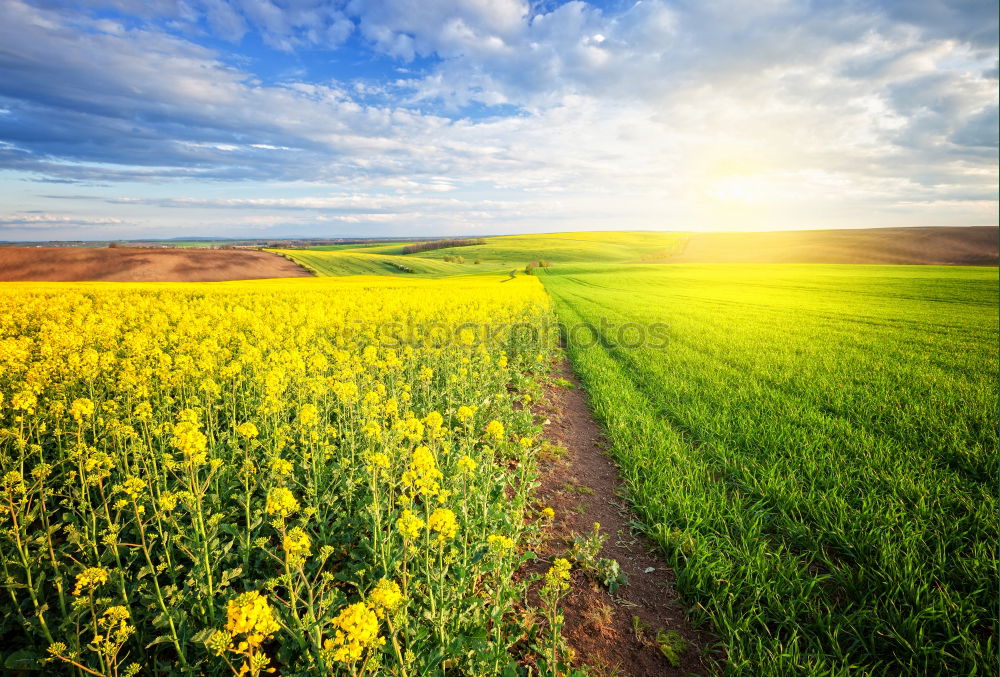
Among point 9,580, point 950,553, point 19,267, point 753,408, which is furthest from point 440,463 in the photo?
point 19,267

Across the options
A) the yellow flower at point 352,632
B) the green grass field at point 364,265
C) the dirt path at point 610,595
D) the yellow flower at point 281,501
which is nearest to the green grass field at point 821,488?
the dirt path at point 610,595

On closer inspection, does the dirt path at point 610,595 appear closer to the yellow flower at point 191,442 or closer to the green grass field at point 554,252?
the yellow flower at point 191,442

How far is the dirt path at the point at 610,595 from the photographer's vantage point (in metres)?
3.01

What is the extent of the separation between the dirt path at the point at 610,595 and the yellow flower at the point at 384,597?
1.77 metres

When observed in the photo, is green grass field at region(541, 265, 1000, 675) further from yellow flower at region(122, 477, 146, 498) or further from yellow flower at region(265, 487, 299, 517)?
yellow flower at region(122, 477, 146, 498)

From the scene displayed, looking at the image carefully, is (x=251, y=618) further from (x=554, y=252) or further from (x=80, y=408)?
(x=554, y=252)

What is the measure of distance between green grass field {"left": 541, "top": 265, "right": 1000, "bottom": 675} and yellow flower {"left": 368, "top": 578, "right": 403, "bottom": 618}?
248cm

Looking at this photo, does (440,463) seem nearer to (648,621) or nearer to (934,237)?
(648,621)

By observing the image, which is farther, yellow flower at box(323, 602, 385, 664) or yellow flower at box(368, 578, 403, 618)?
yellow flower at box(368, 578, 403, 618)

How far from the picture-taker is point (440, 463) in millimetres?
4582

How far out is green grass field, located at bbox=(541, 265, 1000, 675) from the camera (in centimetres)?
294

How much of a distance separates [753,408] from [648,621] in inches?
209

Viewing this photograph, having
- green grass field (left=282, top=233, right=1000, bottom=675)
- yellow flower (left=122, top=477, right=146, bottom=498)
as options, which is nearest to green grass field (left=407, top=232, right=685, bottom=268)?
green grass field (left=282, top=233, right=1000, bottom=675)

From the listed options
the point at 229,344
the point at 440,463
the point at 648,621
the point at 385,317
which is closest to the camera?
the point at 648,621
